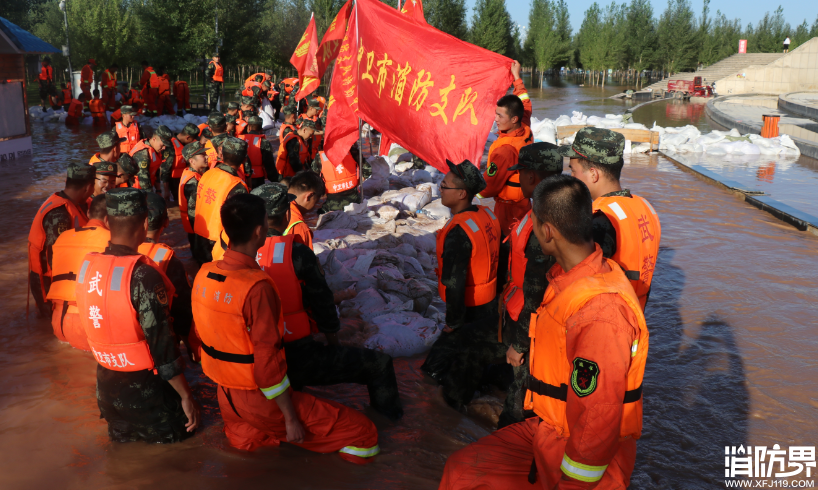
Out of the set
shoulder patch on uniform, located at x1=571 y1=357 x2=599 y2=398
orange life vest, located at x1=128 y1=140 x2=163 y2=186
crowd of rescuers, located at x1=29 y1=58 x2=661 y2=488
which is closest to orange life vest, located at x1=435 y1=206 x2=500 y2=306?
crowd of rescuers, located at x1=29 y1=58 x2=661 y2=488

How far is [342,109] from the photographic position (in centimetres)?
660

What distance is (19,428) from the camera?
3.44 metres

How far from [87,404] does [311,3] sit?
39932 mm

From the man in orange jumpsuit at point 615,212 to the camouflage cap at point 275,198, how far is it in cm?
162

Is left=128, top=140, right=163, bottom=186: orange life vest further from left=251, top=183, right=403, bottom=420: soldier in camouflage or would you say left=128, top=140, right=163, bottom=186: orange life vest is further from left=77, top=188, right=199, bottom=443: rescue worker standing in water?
left=77, top=188, right=199, bottom=443: rescue worker standing in water

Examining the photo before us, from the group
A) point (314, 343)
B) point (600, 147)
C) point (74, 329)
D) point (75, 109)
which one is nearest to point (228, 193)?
point (74, 329)

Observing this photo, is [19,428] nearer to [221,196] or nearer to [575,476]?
[221,196]

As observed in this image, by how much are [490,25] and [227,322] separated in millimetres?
50905

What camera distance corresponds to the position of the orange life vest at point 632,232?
2.68 metres

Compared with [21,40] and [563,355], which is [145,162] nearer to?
[563,355]

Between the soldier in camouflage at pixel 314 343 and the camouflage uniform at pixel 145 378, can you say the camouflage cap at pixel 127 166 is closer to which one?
the soldier in camouflage at pixel 314 343

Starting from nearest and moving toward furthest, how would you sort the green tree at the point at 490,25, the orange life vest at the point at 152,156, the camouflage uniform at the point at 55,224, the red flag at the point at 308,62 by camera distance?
the camouflage uniform at the point at 55,224, the orange life vest at the point at 152,156, the red flag at the point at 308,62, the green tree at the point at 490,25

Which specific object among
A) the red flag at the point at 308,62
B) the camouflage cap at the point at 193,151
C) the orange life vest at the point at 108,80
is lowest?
the camouflage cap at the point at 193,151

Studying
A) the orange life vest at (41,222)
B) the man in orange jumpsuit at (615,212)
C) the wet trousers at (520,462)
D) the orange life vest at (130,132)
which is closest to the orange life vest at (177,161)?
the orange life vest at (130,132)
